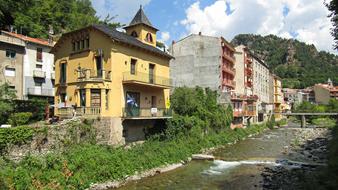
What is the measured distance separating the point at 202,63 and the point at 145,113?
27.6 m

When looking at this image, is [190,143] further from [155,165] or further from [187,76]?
[187,76]

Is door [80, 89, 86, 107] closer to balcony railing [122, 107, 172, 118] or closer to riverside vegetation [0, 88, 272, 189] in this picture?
balcony railing [122, 107, 172, 118]

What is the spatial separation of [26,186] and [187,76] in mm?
40957

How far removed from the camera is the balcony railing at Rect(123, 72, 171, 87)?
28.9 meters

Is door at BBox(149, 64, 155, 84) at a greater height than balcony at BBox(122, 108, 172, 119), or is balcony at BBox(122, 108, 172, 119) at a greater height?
door at BBox(149, 64, 155, 84)

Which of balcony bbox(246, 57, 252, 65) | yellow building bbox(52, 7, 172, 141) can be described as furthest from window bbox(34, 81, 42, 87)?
balcony bbox(246, 57, 252, 65)

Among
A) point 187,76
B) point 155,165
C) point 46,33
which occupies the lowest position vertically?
point 155,165

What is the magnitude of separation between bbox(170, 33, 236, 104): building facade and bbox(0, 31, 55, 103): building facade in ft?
72.0

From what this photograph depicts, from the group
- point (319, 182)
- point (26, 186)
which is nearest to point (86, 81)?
point (26, 186)

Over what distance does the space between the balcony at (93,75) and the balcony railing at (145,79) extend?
6.10 feet

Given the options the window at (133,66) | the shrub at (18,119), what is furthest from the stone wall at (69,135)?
the window at (133,66)

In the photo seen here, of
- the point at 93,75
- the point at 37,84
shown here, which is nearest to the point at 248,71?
the point at 37,84

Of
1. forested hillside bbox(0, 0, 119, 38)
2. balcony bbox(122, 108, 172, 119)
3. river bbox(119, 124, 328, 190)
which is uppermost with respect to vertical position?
forested hillside bbox(0, 0, 119, 38)

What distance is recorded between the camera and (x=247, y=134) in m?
52.1
